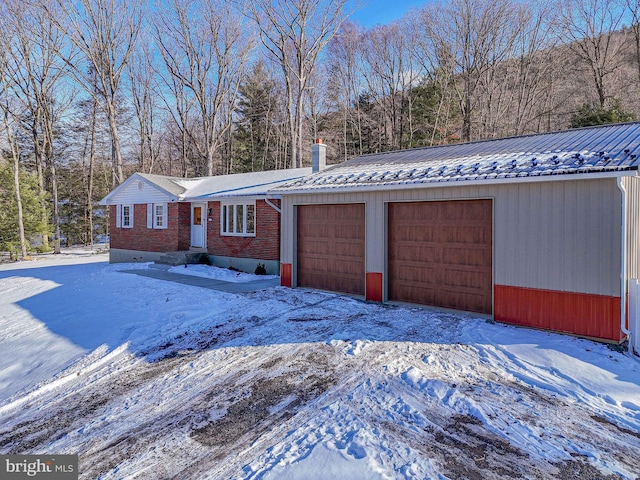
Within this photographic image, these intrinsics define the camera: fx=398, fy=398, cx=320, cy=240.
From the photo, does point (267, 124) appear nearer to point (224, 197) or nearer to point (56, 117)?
point (56, 117)

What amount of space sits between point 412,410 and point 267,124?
87.5 ft

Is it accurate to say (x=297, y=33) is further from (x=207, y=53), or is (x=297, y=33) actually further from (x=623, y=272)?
(x=623, y=272)

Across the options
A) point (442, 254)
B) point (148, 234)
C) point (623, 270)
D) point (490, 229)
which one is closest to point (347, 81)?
point (148, 234)

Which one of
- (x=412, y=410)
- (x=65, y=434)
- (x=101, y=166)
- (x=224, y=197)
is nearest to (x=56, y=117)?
(x=101, y=166)

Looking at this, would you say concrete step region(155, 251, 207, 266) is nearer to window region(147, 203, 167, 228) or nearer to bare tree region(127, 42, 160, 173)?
window region(147, 203, 167, 228)

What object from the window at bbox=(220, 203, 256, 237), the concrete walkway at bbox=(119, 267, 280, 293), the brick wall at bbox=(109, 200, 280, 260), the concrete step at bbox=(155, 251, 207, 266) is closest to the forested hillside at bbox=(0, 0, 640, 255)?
the brick wall at bbox=(109, 200, 280, 260)

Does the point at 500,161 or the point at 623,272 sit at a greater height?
the point at 500,161

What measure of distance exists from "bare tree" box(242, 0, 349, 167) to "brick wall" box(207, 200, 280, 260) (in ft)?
29.1

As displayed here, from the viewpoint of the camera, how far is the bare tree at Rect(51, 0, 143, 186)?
22391 millimetres

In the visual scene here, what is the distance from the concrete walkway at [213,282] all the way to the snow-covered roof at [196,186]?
9.99ft

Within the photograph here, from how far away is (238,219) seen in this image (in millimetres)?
13914

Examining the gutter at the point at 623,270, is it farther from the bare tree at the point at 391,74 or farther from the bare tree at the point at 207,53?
the bare tree at the point at 207,53

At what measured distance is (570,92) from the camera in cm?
2088

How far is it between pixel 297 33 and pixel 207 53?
6095 mm
